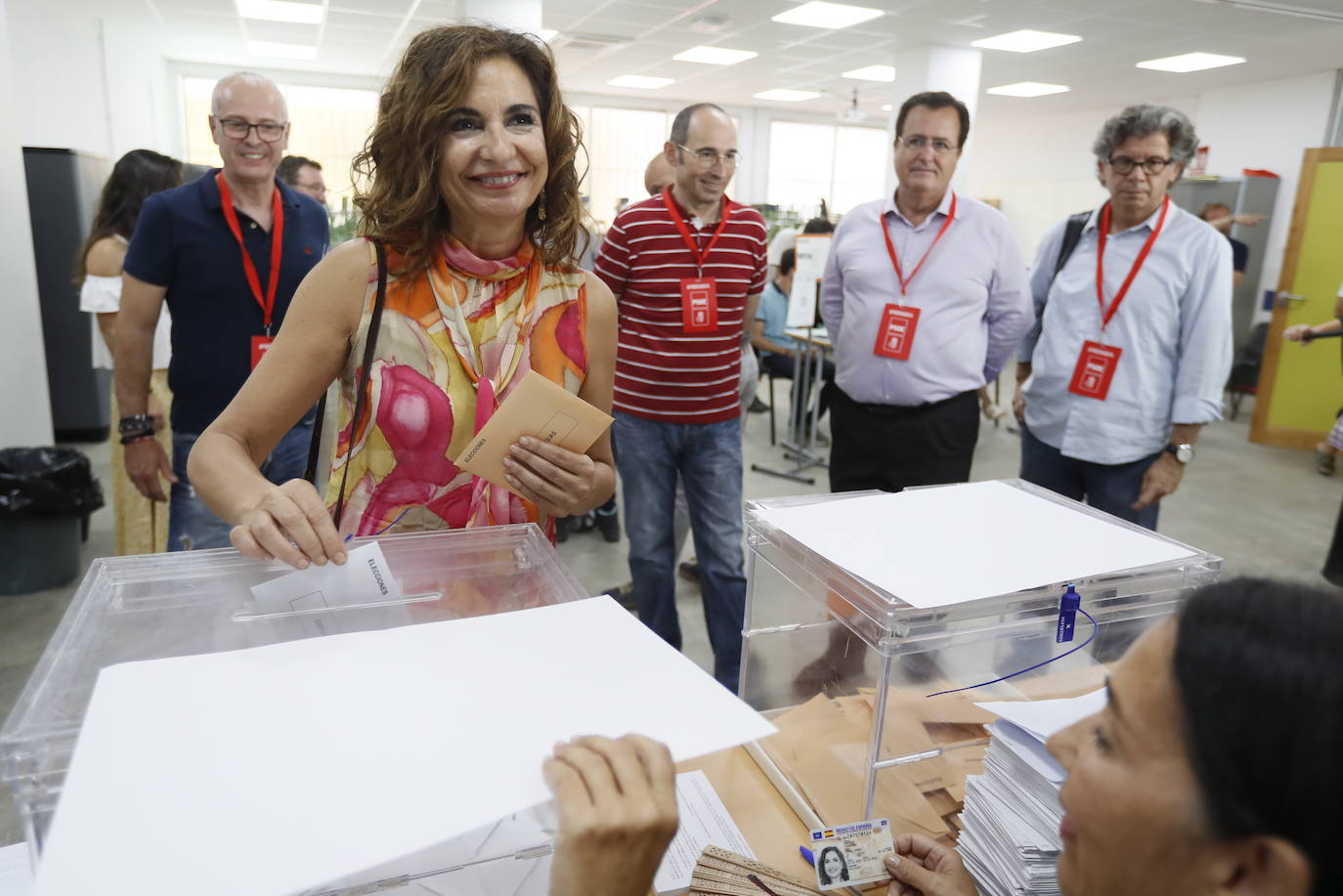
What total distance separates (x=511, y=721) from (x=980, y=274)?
7.32 ft

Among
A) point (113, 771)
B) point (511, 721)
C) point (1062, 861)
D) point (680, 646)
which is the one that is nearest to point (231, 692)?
point (113, 771)

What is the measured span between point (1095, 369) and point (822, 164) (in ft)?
42.7

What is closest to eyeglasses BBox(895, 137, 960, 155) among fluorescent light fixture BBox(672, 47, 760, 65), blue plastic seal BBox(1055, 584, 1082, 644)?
blue plastic seal BBox(1055, 584, 1082, 644)

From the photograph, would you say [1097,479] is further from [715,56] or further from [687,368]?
[715,56]

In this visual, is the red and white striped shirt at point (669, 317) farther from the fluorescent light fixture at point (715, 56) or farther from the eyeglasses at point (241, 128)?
the fluorescent light fixture at point (715, 56)

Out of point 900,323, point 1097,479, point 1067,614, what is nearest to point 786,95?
point 900,323

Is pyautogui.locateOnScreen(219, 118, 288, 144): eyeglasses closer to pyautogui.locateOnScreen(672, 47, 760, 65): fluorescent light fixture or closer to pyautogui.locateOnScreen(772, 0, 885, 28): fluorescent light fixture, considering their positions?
pyautogui.locateOnScreen(772, 0, 885, 28): fluorescent light fixture

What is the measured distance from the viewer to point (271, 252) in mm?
2332

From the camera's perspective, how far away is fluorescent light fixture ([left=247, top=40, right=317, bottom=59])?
30.0 feet

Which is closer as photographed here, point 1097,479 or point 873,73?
point 1097,479

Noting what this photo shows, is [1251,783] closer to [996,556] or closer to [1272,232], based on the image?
[996,556]

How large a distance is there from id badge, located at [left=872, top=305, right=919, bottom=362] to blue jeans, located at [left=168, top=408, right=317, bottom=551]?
1607 millimetres

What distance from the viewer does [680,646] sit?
2.88 meters

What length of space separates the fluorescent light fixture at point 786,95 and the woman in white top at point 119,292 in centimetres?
963
